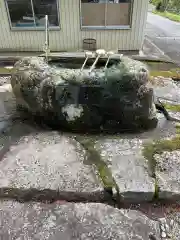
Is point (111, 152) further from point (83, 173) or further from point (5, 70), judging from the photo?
point (5, 70)

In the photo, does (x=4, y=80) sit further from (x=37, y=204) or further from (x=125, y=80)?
(x=37, y=204)

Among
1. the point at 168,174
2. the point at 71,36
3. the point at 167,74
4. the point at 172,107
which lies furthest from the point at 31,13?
the point at 168,174

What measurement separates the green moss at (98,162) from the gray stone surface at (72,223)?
24 cm

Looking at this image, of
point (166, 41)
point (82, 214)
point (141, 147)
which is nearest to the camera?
point (82, 214)

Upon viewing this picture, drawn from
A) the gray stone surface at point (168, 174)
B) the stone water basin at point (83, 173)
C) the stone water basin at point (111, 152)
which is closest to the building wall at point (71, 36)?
the stone water basin at point (111, 152)

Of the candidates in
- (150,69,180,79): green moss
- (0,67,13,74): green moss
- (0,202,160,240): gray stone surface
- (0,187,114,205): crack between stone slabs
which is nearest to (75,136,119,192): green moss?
(0,187,114,205): crack between stone slabs

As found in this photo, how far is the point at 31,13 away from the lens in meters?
6.35

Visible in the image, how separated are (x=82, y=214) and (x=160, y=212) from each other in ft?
2.61

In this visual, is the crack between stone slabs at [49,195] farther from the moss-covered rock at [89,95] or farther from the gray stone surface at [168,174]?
the moss-covered rock at [89,95]

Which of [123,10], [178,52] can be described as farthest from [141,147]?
[178,52]

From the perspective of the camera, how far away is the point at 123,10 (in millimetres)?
6293

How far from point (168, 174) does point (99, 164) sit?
0.79 m

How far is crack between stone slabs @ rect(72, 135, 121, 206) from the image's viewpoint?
2.29m

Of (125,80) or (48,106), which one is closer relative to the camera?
(125,80)
